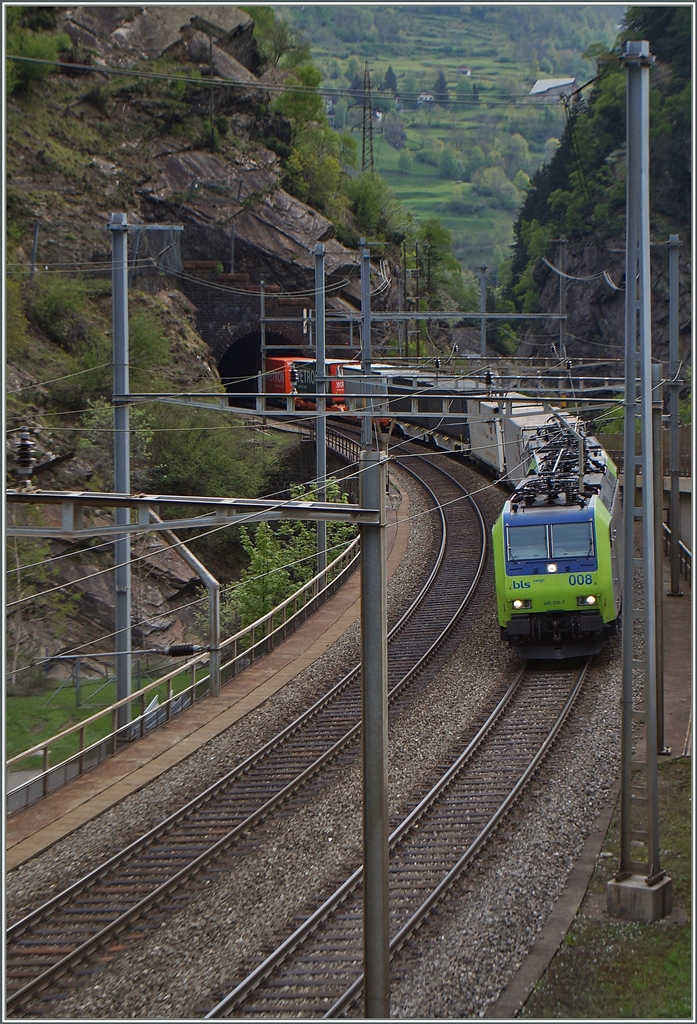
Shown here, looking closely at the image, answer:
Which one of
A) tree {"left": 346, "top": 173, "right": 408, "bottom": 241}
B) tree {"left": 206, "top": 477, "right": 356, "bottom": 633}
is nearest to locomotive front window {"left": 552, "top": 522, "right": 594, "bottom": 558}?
tree {"left": 206, "top": 477, "right": 356, "bottom": 633}

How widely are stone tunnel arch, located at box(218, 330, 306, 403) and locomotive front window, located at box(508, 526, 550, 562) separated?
126ft

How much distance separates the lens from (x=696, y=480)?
1427 centimetres

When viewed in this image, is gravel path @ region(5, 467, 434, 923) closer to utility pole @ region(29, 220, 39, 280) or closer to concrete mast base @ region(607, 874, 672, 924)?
concrete mast base @ region(607, 874, 672, 924)

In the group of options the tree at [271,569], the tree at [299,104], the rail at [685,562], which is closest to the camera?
the rail at [685,562]

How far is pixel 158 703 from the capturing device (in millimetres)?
19703

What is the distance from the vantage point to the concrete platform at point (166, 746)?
48.4ft

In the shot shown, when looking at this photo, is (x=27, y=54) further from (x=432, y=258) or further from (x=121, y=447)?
(x=121, y=447)

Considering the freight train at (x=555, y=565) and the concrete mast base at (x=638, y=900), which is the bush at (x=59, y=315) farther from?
the concrete mast base at (x=638, y=900)

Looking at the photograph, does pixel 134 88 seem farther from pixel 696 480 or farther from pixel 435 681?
pixel 696 480

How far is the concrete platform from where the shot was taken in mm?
14766

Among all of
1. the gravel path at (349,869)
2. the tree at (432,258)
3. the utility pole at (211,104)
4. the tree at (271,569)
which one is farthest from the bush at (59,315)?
the tree at (432,258)

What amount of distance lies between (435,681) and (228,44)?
60.1 meters

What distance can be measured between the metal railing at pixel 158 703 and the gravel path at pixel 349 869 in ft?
4.50

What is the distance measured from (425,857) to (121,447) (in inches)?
323
